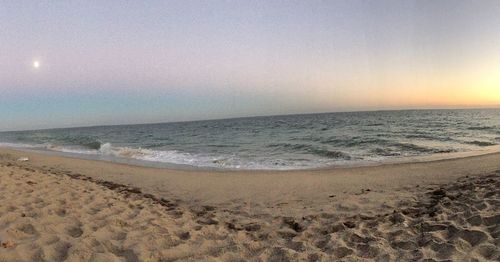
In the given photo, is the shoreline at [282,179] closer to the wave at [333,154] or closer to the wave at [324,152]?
the wave at [333,154]

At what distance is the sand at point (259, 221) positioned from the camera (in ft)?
13.0

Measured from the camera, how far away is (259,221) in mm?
5797

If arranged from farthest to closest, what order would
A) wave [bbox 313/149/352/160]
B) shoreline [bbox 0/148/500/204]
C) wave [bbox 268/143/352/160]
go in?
1. wave [bbox 268/143/352/160]
2. wave [bbox 313/149/352/160]
3. shoreline [bbox 0/148/500/204]

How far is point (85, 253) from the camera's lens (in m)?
3.80

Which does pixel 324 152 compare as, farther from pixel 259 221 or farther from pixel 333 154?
pixel 259 221

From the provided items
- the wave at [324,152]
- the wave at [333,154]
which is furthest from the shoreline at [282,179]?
the wave at [324,152]

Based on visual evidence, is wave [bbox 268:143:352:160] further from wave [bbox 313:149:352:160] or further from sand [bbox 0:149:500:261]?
sand [bbox 0:149:500:261]

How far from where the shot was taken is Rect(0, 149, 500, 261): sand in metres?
3.97

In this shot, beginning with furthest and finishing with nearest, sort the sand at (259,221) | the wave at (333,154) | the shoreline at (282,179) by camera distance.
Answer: the wave at (333,154), the shoreline at (282,179), the sand at (259,221)

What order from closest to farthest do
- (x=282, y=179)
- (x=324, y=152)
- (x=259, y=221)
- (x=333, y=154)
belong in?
(x=259, y=221) → (x=282, y=179) → (x=333, y=154) → (x=324, y=152)

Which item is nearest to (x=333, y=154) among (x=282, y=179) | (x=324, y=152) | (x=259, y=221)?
(x=324, y=152)

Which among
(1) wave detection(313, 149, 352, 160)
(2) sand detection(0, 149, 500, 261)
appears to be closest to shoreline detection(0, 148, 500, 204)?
(2) sand detection(0, 149, 500, 261)

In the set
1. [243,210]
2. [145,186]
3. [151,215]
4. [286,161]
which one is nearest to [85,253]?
[151,215]

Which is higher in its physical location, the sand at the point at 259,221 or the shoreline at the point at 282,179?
the sand at the point at 259,221
